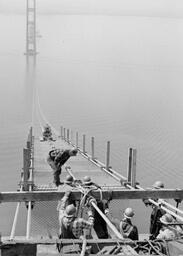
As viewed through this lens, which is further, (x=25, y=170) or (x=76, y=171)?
(x=76, y=171)

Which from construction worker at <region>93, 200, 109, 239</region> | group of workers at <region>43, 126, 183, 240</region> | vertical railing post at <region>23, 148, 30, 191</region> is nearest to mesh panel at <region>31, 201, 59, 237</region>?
vertical railing post at <region>23, 148, 30, 191</region>

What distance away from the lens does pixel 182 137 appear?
4578cm

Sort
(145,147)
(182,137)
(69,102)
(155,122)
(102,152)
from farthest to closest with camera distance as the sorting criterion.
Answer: (69,102) → (155,122) → (182,137) → (145,147) → (102,152)

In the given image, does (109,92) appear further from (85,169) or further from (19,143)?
(85,169)

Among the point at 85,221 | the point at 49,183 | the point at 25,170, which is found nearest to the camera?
the point at 85,221

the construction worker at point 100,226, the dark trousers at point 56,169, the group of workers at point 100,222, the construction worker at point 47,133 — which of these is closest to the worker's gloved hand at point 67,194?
the group of workers at point 100,222

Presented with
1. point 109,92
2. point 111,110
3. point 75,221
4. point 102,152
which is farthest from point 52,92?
point 75,221

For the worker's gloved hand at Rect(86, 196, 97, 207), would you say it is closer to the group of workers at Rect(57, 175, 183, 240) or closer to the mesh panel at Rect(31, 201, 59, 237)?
the group of workers at Rect(57, 175, 183, 240)

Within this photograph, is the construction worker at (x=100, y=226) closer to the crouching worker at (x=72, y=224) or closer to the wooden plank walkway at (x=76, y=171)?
the crouching worker at (x=72, y=224)

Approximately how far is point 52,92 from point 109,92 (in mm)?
11443

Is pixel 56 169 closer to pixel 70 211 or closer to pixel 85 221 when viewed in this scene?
pixel 70 211

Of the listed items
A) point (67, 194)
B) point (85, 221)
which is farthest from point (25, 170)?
point (85, 221)

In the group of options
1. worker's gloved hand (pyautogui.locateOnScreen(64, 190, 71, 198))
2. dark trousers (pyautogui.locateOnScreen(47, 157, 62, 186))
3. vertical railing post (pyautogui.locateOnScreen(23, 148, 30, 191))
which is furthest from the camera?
dark trousers (pyautogui.locateOnScreen(47, 157, 62, 186))

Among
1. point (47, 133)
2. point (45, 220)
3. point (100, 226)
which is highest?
point (47, 133)
